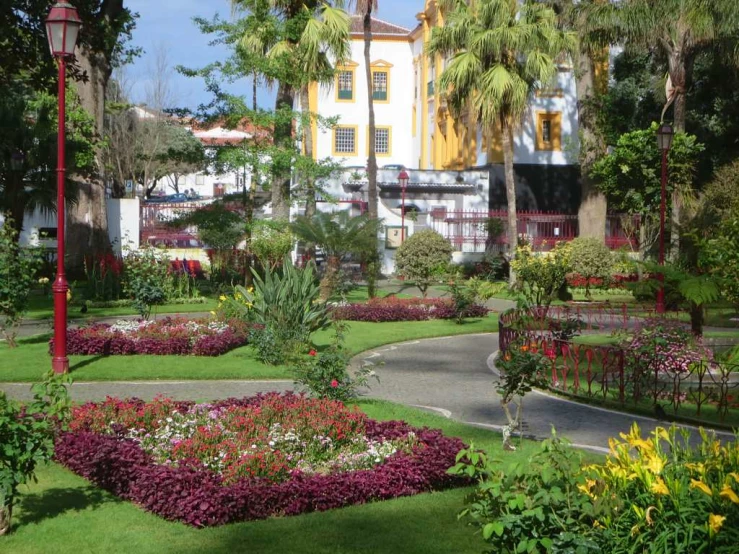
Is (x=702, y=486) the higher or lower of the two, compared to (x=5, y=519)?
higher

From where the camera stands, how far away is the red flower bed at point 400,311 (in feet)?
74.8

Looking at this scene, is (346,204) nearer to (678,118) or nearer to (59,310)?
(678,118)

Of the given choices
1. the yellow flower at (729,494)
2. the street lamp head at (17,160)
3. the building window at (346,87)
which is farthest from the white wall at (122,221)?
the building window at (346,87)

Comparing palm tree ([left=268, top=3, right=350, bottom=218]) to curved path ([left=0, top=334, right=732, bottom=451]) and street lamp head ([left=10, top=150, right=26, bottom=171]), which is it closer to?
street lamp head ([left=10, top=150, right=26, bottom=171])

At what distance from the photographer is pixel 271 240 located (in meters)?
26.5

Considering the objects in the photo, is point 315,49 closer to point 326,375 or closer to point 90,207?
point 90,207

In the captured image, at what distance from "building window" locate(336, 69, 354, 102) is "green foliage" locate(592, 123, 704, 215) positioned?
83.6 ft

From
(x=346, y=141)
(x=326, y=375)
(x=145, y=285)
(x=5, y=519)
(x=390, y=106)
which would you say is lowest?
(x=5, y=519)

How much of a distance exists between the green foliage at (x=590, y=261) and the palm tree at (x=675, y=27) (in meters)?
2.39

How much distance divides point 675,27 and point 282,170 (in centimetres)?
1318

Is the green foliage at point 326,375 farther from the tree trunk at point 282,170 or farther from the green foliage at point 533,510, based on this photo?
the tree trunk at point 282,170

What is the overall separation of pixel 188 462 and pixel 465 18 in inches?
1031

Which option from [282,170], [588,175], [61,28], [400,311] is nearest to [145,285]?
[400,311]

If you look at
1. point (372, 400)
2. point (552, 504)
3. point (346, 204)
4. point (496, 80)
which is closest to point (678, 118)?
point (496, 80)
